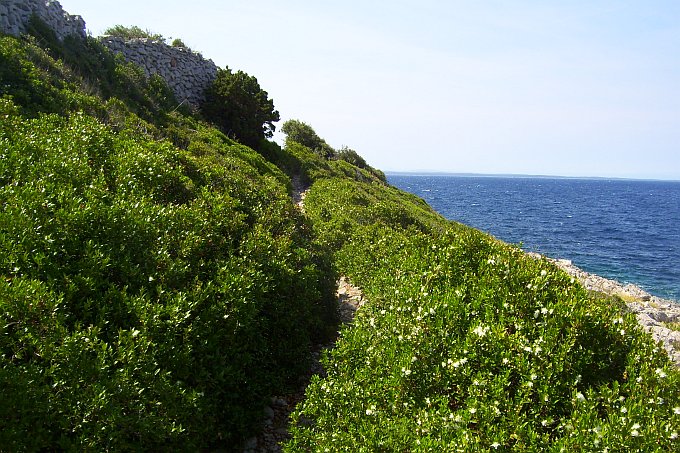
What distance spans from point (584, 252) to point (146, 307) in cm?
4602

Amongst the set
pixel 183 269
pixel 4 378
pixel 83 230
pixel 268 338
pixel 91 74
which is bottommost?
pixel 268 338

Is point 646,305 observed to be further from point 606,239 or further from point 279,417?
point 606,239

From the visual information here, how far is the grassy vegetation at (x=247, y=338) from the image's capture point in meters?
4.15

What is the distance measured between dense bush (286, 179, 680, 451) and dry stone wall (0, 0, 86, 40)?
19.9 m

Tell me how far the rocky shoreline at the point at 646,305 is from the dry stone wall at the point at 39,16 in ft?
77.1

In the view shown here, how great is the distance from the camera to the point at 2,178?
6984 millimetres

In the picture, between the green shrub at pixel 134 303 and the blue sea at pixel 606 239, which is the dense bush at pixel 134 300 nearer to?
the green shrub at pixel 134 303

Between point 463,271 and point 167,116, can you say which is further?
point 167,116

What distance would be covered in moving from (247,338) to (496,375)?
3.42 m

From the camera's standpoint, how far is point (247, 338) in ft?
20.5

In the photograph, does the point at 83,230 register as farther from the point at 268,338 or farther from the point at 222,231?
the point at 268,338

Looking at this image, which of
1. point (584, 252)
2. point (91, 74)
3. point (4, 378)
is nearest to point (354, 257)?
point (4, 378)

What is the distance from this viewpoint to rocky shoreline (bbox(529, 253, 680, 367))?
18.4 meters

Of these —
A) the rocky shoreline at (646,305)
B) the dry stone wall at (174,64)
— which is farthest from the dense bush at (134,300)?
the dry stone wall at (174,64)
